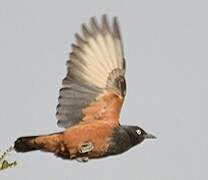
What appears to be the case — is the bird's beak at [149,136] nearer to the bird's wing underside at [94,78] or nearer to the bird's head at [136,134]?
the bird's head at [136,134]

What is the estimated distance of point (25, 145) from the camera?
5.97 meters

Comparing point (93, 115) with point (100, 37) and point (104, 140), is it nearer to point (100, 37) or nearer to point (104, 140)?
point (104, 140)

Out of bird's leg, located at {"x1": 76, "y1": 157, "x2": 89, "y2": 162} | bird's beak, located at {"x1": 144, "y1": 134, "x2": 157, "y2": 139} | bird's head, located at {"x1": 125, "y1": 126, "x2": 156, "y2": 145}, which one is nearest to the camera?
bird's leg, located at {"x1": 76, "y1": 157, "x2": 89, "y2": 162}

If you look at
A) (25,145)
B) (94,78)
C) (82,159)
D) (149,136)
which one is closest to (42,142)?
(25,145)

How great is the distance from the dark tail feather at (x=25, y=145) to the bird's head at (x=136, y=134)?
1297mm

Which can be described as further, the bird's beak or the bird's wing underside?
the bird's beak

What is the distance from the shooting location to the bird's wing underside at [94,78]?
6992 mm

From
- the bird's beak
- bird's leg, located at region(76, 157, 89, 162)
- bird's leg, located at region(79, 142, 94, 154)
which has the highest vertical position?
bird's leg, located at region(79, 142, 94, 154)

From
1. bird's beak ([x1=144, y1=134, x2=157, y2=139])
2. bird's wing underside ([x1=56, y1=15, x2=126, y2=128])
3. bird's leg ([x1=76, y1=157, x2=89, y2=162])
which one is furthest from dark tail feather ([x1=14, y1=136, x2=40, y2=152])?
bird's beak ([x1=144, y1=134, x2=157, y2=139])

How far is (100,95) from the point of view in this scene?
23.9 ft

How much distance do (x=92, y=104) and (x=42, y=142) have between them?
3.68 ft

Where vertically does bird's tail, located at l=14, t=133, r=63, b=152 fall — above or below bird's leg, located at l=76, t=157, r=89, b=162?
above

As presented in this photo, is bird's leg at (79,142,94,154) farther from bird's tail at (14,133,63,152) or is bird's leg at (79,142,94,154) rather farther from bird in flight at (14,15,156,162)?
bird's tail at (14,133,63,152)

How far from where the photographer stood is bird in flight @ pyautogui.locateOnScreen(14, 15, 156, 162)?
6.26 metres
